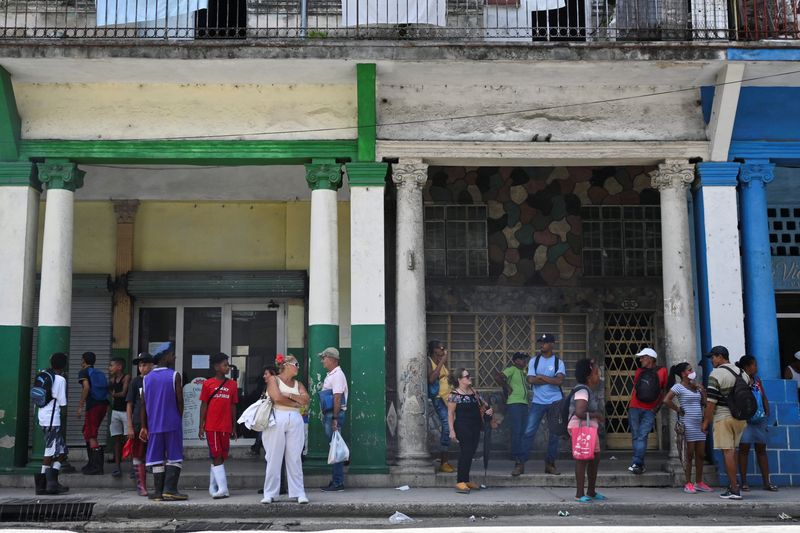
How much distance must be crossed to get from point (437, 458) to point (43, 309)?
543 cm

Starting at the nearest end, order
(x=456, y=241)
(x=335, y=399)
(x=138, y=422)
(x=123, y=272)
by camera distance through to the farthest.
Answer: (x=335, y=399), (x=138, y=422), (x=123, y=272), (x=456, y=241)

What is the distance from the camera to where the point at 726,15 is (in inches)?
475

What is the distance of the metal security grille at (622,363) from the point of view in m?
13.9

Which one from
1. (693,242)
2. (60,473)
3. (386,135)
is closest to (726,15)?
(693,242)

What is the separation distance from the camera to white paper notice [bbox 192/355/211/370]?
46.0 feet

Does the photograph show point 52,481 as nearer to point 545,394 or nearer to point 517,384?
point 517,384

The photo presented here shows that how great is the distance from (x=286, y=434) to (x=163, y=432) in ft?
4.38

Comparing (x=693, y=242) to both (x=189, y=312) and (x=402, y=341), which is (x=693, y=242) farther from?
(x=189, y=312)

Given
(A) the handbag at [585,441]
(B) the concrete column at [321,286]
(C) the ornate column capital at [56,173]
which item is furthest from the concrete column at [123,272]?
(A) the handbag at [585,441]

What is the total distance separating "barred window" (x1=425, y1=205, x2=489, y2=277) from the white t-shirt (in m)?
5.63

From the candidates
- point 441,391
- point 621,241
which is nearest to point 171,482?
point 441,391

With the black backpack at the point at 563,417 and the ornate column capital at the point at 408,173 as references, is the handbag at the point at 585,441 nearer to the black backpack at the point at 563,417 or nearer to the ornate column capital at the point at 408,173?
the black backpack at the point at 563,417

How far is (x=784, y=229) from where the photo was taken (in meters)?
13.7

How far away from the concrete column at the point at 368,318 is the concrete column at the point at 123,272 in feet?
13.3
